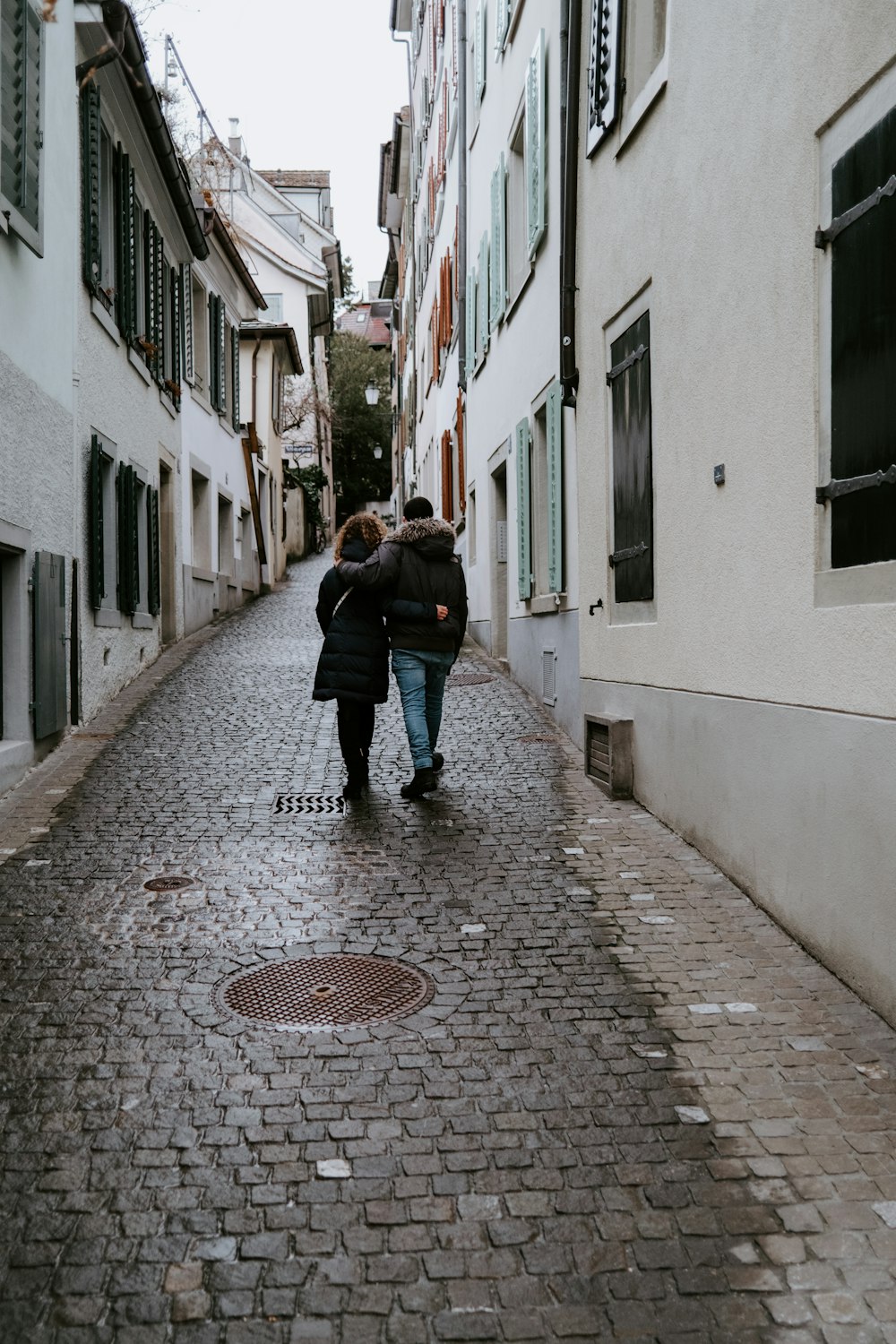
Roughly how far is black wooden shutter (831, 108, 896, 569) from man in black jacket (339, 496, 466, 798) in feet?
11.3

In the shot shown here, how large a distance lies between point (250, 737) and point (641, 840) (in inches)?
162

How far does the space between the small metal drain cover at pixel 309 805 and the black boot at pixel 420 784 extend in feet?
1.35

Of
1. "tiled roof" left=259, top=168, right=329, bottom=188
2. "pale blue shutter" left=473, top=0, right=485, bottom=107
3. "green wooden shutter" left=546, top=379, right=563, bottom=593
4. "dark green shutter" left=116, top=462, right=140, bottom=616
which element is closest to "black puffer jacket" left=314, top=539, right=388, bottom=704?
"green wooden shutter" left=546, top=379, right=563, bottom=593

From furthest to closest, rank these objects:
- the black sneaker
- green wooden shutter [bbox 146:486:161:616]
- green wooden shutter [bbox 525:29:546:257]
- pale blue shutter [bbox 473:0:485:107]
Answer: pale blue shutter [bbox 473:0:485:107] → green wooden shutter [bbox 146:486:161:616] → green wooden shutter [bbox 525:29:546:257] → the black sneaker

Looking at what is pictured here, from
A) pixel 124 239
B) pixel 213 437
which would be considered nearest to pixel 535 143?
pixel 124 239

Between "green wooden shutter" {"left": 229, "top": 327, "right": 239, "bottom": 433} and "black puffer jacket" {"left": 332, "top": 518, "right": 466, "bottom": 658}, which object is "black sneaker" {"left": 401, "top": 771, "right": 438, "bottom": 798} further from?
"green wooden shutter" {"left": 229, "top": 327, "right": 239, "bottom": 433}

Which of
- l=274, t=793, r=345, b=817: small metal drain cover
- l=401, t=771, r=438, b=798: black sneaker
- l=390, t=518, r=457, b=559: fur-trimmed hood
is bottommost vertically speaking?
l=274, t=793, r=345, b=817: small metal drain cover

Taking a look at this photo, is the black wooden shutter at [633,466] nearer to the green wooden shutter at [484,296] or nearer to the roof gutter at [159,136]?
the roof gutter at [159,136]

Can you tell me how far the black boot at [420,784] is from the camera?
770cm

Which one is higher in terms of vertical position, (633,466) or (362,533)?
(633,466)

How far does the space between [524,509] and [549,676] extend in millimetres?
1921

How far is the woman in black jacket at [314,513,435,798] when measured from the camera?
7711 mm

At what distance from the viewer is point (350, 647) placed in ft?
25.4

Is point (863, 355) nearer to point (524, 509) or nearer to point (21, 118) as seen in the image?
point (21, 118)
